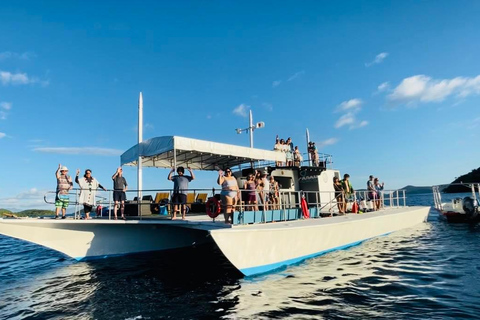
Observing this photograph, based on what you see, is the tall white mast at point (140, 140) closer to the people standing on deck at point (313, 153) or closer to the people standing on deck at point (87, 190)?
the people standing on deck at point (87, 190)

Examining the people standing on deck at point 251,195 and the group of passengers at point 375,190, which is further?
the group of passengers at point 375,190

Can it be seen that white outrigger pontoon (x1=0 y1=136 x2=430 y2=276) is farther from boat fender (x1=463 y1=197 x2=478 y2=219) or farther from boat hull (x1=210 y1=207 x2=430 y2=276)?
boat fender (x1=463 y1=197 x2=478 y2=219)

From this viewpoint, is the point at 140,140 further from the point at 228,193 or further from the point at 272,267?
the point at 272,267

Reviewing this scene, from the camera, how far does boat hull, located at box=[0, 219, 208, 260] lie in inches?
352

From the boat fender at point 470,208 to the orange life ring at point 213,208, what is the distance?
61.3ft

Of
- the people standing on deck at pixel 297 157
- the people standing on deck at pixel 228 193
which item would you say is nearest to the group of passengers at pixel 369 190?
the people standing on deck at pixel 297 157

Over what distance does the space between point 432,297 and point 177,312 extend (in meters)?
5.10

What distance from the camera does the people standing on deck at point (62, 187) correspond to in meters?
8.92

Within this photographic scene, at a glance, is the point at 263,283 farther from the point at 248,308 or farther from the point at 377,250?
the point at 377,250

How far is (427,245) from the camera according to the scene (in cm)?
1115

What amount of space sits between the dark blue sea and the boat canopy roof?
371cm

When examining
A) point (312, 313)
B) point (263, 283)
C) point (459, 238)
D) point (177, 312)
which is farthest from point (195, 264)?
point (459, 238)

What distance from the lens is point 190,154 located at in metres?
13.0

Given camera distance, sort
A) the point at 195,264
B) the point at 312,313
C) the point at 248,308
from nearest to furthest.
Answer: the point at 312,313 < the point at 248,308 < the point at 195,264
